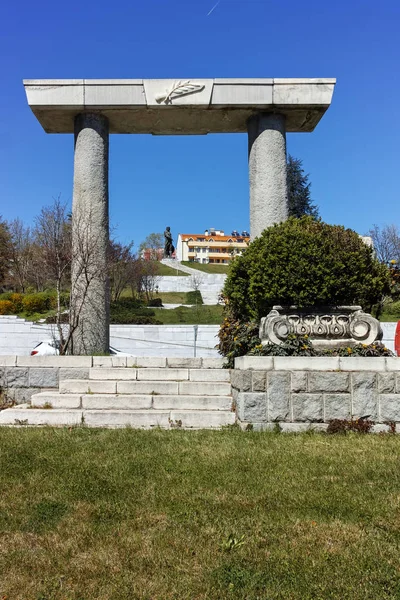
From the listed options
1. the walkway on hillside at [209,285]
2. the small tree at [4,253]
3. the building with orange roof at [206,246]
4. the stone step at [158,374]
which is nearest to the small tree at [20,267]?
the small tree at [4,253]

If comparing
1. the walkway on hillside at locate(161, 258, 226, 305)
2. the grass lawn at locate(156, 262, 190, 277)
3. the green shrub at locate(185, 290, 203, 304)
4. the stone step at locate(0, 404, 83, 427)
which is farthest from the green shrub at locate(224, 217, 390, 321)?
the grass lawn at locate(156, 262, 190, 277)

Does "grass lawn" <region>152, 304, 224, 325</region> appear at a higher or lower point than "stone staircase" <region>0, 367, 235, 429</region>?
higher

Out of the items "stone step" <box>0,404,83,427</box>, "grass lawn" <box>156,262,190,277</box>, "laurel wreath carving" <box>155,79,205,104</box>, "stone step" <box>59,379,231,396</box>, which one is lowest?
"stone step" <box>0,404,83,427</box>

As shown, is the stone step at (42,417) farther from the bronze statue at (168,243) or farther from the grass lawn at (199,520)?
the bronze statue at (168,243)

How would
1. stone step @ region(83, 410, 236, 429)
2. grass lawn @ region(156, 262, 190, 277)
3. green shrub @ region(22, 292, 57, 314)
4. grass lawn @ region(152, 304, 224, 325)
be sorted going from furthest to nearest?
grass lawn @ region(156, 262, 190, 277), green shrub @ region(22, 292, 57, 314), grass lawn @ region(152, 304, 224, 325), stone step @ region(83, 410, 236, 429)

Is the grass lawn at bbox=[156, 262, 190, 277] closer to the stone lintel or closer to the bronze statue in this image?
the bronze statue

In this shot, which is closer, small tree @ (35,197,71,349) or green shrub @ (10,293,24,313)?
small tree @ (35,197,71,349)

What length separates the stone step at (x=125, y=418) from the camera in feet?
20.3

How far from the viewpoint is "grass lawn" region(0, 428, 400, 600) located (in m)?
2.49

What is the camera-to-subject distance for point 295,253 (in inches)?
268

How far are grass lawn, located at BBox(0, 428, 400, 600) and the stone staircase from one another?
106 centimetres

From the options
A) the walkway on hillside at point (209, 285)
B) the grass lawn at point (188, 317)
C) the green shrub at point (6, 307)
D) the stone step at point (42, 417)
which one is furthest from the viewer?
the walkway on hillside at point (209, 285)

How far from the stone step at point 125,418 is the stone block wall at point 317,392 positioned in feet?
1.54

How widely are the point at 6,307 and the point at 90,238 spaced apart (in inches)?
762
